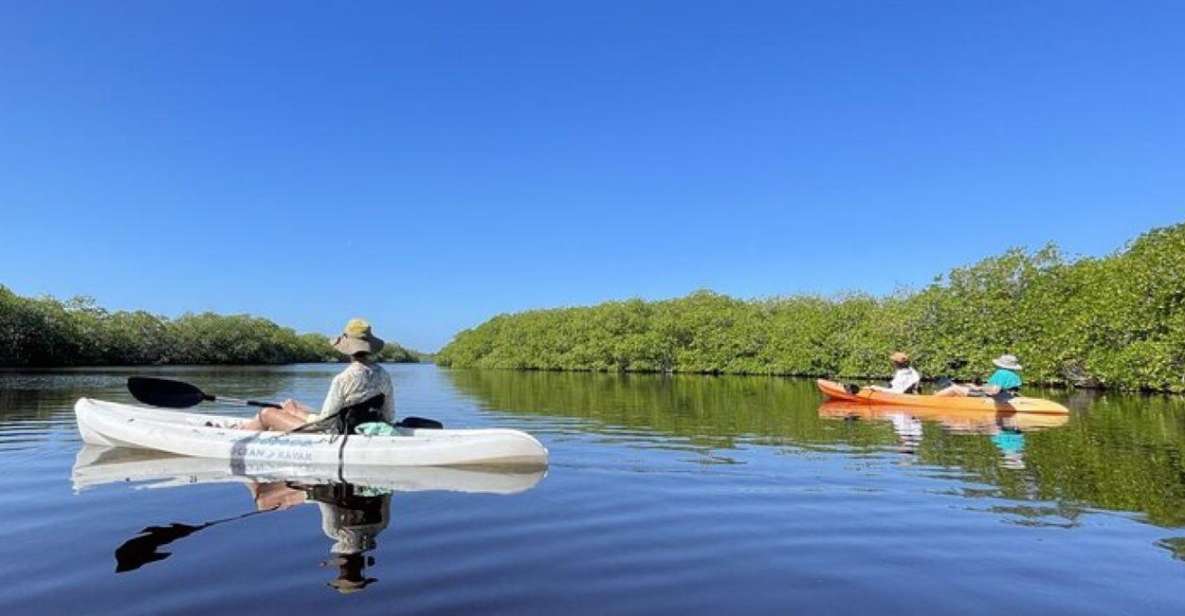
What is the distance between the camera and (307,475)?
9.11 meters

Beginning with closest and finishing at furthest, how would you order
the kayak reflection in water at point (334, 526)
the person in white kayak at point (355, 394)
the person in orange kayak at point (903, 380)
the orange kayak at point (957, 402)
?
the kayak reflection in water at point (334, 526) < the person in white kayak at point (355, 394) < the orange kayak at point (957, 402) < the person in orange kayak at point (903, 380)

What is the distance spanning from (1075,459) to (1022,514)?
4692 millimetres

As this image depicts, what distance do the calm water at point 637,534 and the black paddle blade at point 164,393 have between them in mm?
1000

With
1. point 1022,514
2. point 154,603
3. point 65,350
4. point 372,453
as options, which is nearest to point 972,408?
point 1022,514

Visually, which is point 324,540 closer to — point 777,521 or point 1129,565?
point 777,521

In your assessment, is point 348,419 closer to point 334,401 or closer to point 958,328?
point 334,401

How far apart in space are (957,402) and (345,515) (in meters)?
17.1

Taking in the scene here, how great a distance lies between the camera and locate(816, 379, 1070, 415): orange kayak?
18562 millimetres

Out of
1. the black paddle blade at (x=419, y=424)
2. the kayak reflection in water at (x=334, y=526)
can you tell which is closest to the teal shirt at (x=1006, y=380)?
the black paddle blade at (x=419, y=424)

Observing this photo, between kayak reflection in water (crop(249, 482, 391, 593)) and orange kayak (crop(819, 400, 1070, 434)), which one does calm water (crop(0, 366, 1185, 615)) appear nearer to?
kayak reflection in water (crop(249, 482, 391, 593))

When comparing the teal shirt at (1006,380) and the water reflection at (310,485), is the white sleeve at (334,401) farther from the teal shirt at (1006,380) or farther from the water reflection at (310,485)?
the teal shirt at (1006,380)

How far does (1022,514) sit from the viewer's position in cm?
733

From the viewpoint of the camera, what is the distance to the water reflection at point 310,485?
6.05 metres

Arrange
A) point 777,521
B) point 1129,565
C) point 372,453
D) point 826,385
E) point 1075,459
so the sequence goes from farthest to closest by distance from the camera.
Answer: point 826,385
point 1075,459
point 372,453
point 777,521
point 1129,565
